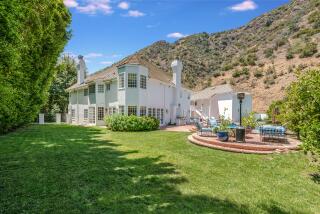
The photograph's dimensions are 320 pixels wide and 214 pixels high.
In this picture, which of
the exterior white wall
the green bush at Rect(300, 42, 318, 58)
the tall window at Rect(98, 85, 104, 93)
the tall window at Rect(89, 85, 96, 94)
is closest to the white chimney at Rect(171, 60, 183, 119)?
the exterior white wall

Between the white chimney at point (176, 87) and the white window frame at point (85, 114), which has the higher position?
the white chimney at point (176, 87)

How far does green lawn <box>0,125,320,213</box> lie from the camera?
630 cm

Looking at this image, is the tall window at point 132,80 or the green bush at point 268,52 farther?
the green bush at point 268,52

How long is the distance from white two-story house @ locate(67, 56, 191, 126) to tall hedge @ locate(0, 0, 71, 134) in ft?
27.3

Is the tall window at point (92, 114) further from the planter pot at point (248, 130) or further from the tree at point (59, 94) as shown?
the planter pot at point (248, 130)

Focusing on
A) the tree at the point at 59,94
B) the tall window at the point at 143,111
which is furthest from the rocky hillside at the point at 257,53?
the tall window at the point at 143,111

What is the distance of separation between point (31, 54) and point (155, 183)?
47.2ft

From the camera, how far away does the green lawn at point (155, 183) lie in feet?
20.7

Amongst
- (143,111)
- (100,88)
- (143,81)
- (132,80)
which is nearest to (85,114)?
(100,88)

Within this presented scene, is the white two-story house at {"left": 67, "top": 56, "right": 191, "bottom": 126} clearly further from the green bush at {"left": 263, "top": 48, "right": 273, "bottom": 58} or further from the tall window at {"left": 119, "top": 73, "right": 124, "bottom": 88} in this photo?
the green bush at {"left": 263, "top": 48, "right": 273, "bottom": 58}

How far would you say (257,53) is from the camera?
67.7 metres

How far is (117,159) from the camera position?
37.5ft

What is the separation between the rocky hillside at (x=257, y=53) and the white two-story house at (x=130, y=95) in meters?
20.8

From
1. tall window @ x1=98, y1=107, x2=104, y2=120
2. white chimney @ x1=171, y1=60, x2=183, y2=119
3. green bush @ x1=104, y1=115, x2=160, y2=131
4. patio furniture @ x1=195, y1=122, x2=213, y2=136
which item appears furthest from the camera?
white chimney @ x1=171, y1=60, x2=183, y2=119
